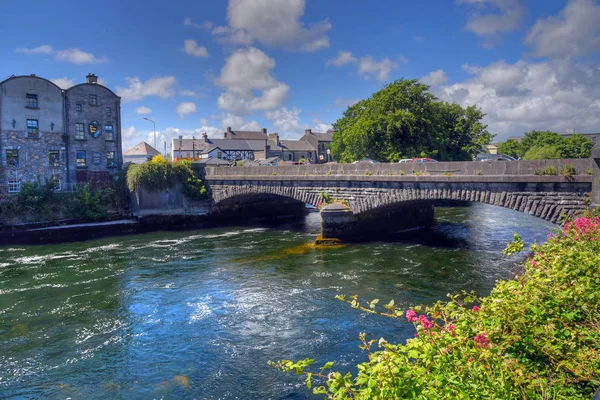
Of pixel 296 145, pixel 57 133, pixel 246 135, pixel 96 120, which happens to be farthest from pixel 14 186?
pixel 296 145

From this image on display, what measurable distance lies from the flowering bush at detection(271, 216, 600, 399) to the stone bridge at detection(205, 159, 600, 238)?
1044 cm

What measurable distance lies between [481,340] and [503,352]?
44 cm

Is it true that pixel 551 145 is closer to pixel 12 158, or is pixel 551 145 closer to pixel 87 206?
pixel 87 206

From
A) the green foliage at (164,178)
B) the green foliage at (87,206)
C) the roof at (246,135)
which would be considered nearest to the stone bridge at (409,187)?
the green foliage at (164,178)

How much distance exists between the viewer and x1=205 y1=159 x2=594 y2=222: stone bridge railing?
17219mm

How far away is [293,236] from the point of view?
96.5 ft

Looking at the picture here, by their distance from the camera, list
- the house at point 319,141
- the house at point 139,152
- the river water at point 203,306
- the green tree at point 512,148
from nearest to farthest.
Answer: the river water at point 203,306, the house at point 139,152, the green tree at point 512,148, the house at point 319,141

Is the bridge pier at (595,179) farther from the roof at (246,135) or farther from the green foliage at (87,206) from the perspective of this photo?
the roof at (246,135)

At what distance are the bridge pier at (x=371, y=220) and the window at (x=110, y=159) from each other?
85.6ft

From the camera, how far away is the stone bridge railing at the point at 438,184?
1722 centimetres

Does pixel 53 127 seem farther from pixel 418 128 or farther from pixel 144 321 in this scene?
pixel 418 128

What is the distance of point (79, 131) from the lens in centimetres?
3997

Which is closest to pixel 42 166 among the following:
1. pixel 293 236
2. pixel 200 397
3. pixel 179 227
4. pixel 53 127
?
pixel 53 127

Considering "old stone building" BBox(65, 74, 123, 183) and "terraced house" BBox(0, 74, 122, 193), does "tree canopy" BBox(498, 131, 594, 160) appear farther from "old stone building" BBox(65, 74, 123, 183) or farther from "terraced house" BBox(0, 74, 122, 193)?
"terraced house" BBox(0, 74, 122, 193)
